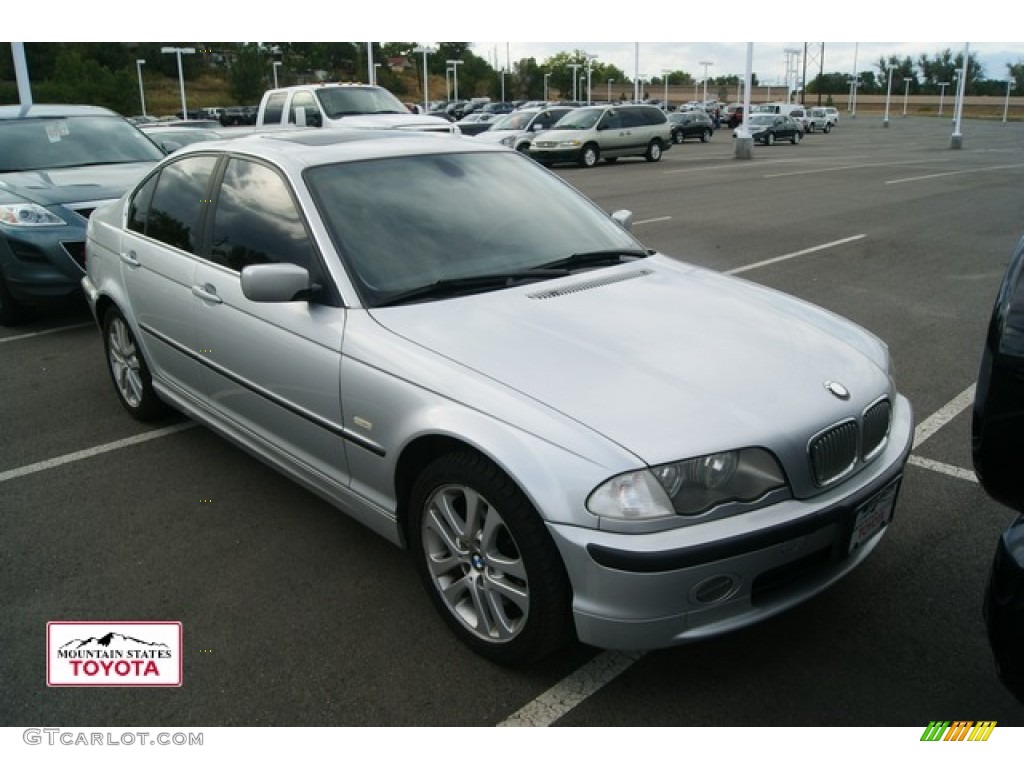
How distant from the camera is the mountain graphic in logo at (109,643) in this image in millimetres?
3070

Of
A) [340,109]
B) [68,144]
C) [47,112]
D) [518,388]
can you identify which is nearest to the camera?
[518,388]

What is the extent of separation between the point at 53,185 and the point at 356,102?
8.75 m

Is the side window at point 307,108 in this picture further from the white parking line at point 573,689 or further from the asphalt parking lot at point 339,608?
the white parking line at point 573,689

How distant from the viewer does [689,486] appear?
2.50 m

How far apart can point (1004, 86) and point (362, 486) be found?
124712 millimetres

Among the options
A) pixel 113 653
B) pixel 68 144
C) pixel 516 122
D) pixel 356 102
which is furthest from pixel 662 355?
pixel 516 122

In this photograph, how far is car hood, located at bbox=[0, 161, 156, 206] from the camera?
7.30 m

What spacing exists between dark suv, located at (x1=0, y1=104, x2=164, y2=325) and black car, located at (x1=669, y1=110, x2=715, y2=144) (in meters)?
34.3

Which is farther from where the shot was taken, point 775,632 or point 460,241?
point 460,241

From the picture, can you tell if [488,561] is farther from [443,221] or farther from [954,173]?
[954,173]

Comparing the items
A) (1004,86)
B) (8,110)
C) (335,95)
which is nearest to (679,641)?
(8,110)

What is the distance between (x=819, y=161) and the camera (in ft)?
86.5

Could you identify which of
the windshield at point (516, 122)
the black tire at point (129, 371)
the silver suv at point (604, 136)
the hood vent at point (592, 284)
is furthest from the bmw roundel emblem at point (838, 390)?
the windshield at point (516, 122)

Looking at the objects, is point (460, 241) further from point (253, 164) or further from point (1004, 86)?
point (1004, 86)
